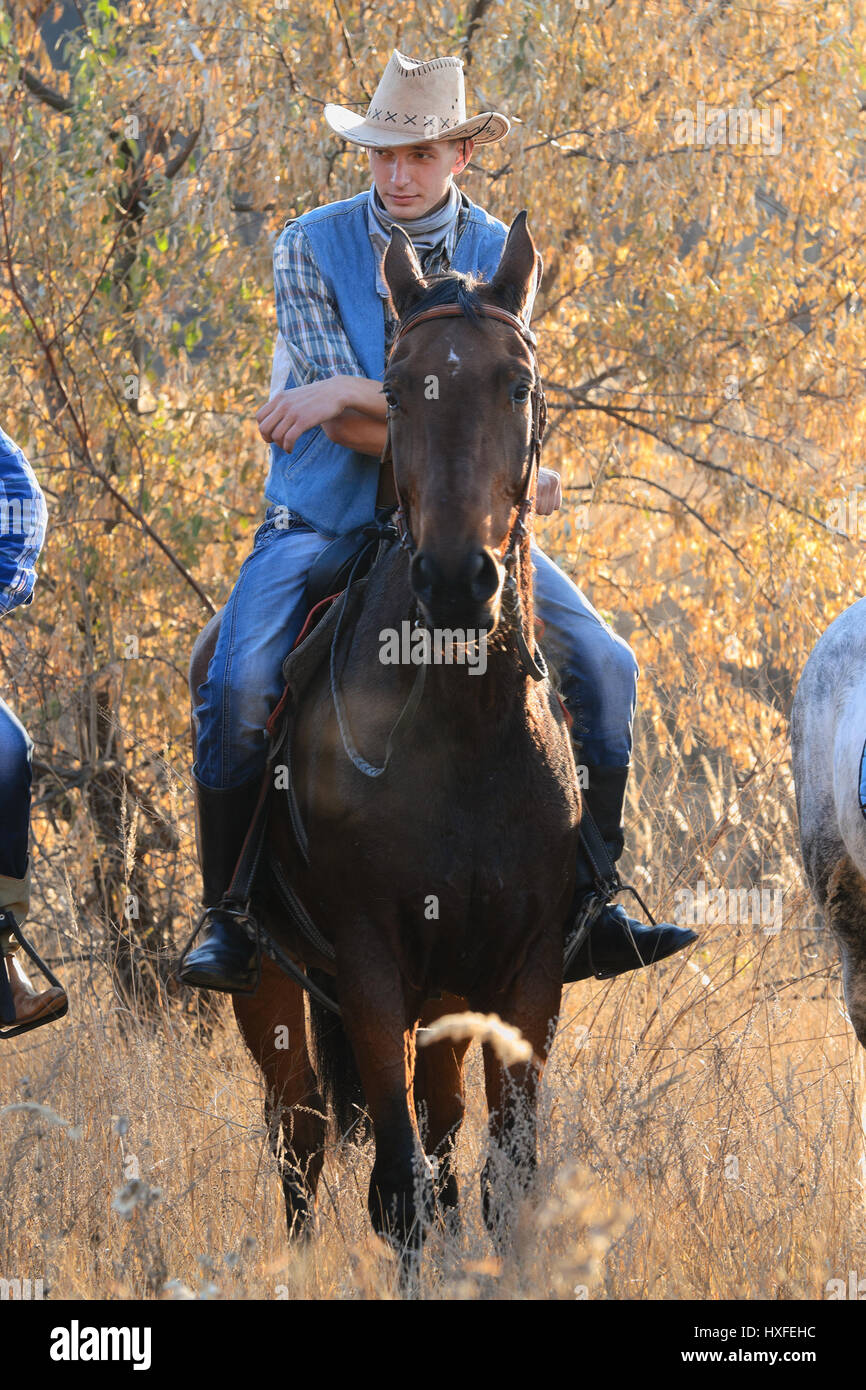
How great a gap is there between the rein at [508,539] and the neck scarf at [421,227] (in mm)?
899

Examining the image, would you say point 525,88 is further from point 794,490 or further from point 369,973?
point 369,973

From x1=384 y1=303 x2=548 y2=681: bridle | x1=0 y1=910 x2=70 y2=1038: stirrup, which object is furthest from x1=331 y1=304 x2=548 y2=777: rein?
x1=0 y1=910 x2=70 y2=1038: stirrup

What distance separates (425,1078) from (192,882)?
370 centimetres

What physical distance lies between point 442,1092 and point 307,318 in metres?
2.25


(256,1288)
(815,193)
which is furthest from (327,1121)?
(815,193)

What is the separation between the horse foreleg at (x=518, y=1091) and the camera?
11.5 ft

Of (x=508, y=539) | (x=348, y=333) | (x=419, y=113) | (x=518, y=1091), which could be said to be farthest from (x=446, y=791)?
(x=419, y=113)

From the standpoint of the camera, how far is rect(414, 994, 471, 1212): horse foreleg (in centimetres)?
413

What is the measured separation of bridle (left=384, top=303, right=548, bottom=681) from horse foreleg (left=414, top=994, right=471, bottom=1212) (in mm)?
1168

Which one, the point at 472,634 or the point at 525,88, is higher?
the point at 525,88

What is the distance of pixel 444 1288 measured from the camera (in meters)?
3.26

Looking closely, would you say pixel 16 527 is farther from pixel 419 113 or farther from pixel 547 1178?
pixel 547 1178

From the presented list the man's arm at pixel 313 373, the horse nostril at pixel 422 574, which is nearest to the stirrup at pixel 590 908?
the horse nostril at pixel 422 574
